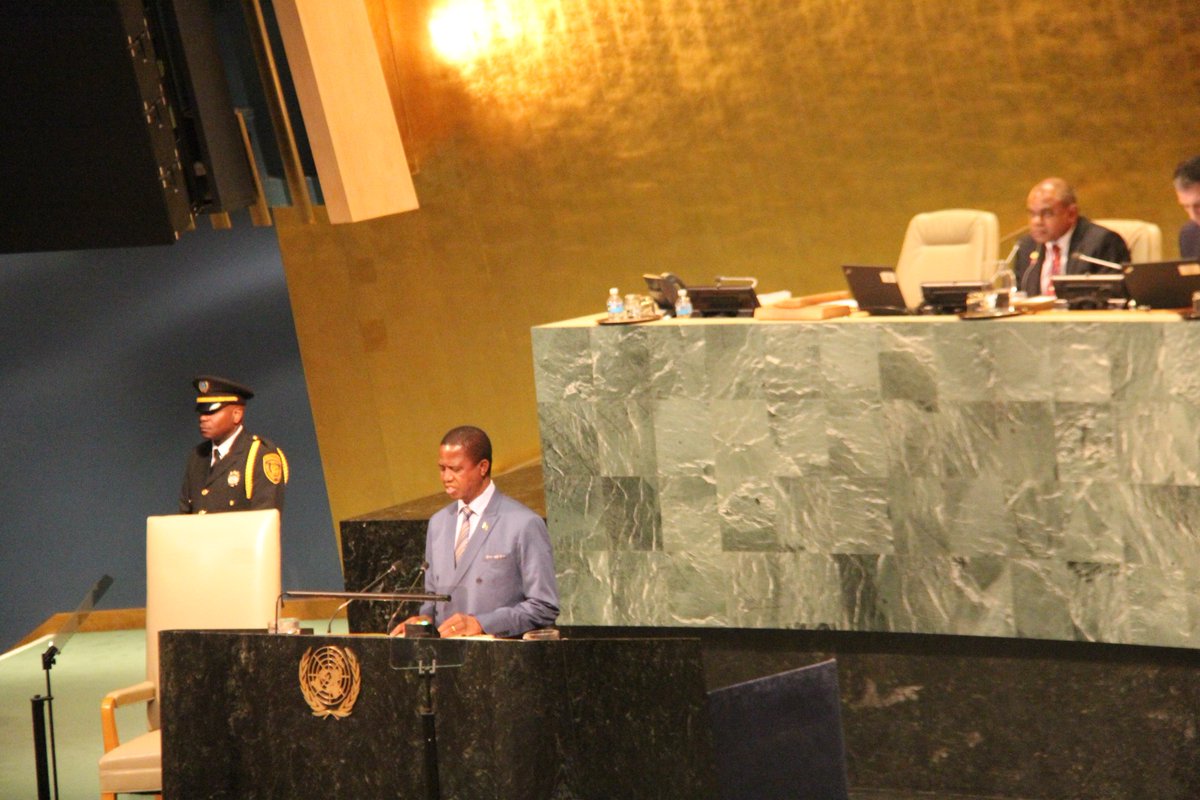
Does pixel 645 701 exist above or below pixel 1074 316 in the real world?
below

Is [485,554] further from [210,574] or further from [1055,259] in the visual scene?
[1055,259]

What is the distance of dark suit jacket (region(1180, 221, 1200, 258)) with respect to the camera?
203 inches

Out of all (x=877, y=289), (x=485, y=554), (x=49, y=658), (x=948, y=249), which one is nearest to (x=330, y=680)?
(x=485, y=554)

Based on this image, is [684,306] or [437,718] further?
[684,306]

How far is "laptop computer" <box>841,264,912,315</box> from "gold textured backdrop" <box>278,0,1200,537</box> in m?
2.28

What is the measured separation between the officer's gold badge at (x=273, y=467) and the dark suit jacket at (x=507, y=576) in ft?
5.18

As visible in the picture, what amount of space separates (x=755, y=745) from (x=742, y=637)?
1161 mm

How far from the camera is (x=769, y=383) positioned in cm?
475

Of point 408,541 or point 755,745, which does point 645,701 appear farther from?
point 408,541

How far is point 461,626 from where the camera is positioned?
425cm

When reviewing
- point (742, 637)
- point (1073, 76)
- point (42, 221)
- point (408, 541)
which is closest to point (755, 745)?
point (742, 637)

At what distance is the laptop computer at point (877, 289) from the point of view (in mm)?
4684

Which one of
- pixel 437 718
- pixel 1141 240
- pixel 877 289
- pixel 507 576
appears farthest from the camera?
pixel 1141 240

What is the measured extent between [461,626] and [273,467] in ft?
6.41
